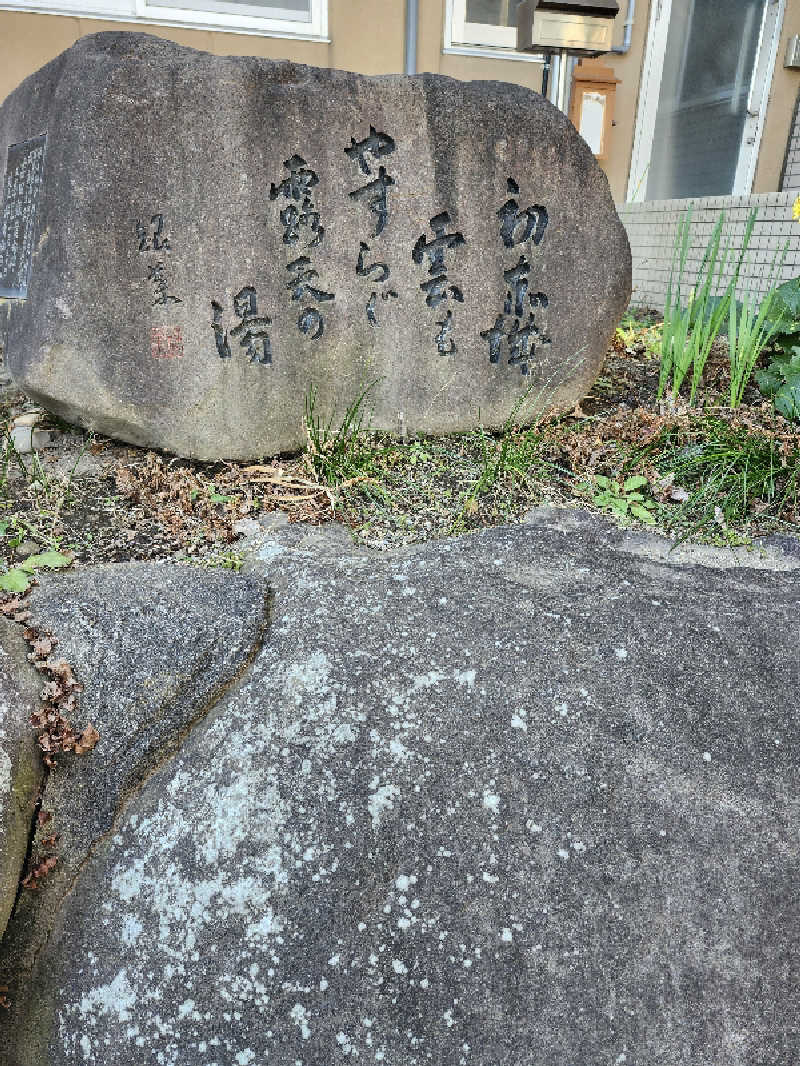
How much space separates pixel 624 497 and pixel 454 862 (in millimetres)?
1704

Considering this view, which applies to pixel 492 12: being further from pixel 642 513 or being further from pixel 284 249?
pixel 642 513

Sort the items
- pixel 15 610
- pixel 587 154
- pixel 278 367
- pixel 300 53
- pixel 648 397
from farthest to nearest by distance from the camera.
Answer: pixel 300 53, pixel 648 397, pixel 587 154, pixel 278 367, pixel 15 610

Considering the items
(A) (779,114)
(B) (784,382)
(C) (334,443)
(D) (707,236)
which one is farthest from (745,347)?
(A) (779,114)

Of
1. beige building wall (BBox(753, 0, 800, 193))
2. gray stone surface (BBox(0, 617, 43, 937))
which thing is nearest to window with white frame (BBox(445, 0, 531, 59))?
beige building wall (BBox(753, 0, 800, 193))

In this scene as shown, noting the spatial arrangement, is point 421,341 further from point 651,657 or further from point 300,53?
point 300,53

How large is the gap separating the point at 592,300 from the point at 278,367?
1440mm

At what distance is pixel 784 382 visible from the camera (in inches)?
135

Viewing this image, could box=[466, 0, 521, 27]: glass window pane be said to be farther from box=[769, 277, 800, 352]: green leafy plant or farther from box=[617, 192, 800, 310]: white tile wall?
box=[769, 277, 800, 352]: green leafy plant

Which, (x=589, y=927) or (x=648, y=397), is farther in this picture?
(x=648, y=397)

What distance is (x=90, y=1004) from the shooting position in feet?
5.12

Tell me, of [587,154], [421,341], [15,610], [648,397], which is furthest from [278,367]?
[648,397]

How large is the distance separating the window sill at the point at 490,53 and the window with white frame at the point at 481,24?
12 millimetres

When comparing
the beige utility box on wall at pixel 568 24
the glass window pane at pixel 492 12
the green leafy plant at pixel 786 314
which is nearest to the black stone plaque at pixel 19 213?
the green leafy plant at pixel 786 314

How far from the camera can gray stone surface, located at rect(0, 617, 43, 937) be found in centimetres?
164
